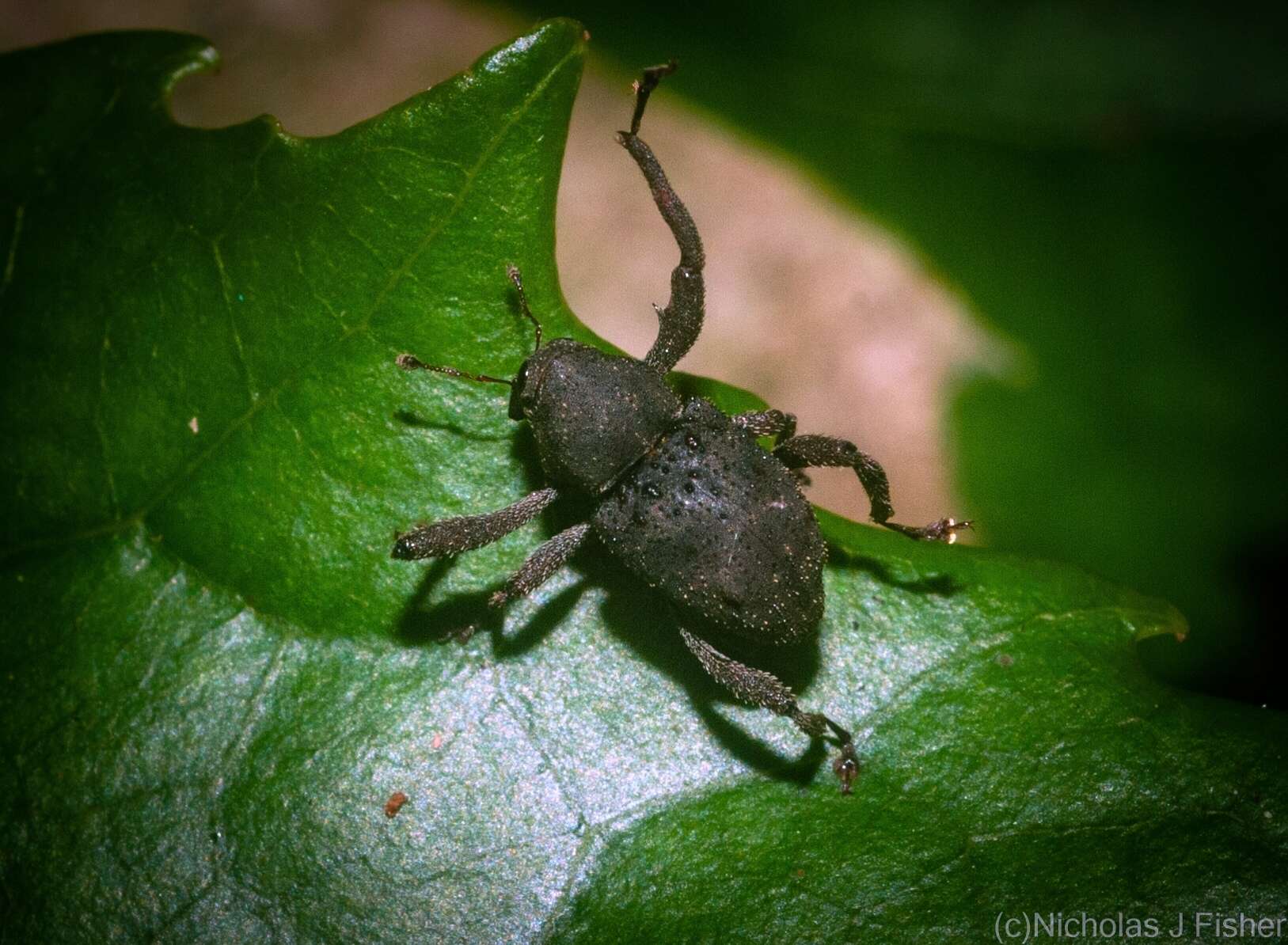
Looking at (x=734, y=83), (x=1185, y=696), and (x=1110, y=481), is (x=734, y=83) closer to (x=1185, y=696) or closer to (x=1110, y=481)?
(x=1110, y=481)

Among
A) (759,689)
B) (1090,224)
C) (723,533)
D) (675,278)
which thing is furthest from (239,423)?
(1090,224)

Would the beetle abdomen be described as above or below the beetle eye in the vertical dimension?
below

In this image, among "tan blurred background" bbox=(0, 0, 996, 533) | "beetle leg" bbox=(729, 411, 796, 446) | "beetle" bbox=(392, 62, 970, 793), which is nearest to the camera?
"beetle" bbox=(392, 62, 970, 793)

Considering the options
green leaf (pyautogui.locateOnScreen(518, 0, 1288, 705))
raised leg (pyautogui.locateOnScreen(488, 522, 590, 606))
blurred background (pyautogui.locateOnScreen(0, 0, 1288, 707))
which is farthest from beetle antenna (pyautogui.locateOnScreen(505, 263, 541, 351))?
green leaf (pyautogui.locateOnScreen(518, 0, 1288, 705))

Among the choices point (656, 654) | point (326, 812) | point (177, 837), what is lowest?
point (177, 837)

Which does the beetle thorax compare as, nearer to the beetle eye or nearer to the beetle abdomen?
the beetle eye

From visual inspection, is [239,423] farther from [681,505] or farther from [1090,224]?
[1090,224]

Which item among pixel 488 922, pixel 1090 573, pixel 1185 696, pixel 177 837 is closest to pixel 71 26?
pixel 177 837

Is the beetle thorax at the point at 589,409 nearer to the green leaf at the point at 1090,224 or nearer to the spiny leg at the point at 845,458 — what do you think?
the spiny leg at the point at 845,458
